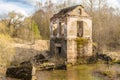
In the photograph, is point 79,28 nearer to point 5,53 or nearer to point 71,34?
point 71,34

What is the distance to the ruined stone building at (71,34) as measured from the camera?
26188mm

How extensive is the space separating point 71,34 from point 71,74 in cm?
661

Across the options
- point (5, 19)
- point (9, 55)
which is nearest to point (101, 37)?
Answer: point (5, 19)

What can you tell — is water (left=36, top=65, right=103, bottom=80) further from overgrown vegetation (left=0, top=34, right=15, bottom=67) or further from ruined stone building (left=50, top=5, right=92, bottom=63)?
overgrown vegetation (left=0, top=34, right=15, bottom=67)

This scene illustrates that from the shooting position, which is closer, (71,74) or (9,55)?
(9,55)

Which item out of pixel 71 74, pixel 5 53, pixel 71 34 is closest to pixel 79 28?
pixel 71 34

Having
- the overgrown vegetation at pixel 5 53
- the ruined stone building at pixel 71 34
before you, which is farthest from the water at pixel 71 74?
the overgrown vegetation at pixel 5 53

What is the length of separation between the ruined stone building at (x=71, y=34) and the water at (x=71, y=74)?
96.6 inches

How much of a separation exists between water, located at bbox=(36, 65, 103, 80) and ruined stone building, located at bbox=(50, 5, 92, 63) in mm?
2454

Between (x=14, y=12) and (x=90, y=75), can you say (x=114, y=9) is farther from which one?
(x=90, y=75)

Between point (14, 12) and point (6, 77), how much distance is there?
26970mm

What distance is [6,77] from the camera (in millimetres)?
18203

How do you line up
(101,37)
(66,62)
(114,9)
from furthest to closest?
1. (114,9)
2. (101,37)
3. (66,62)

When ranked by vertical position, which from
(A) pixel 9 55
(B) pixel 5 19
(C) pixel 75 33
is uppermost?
(B) pixel 5 19
